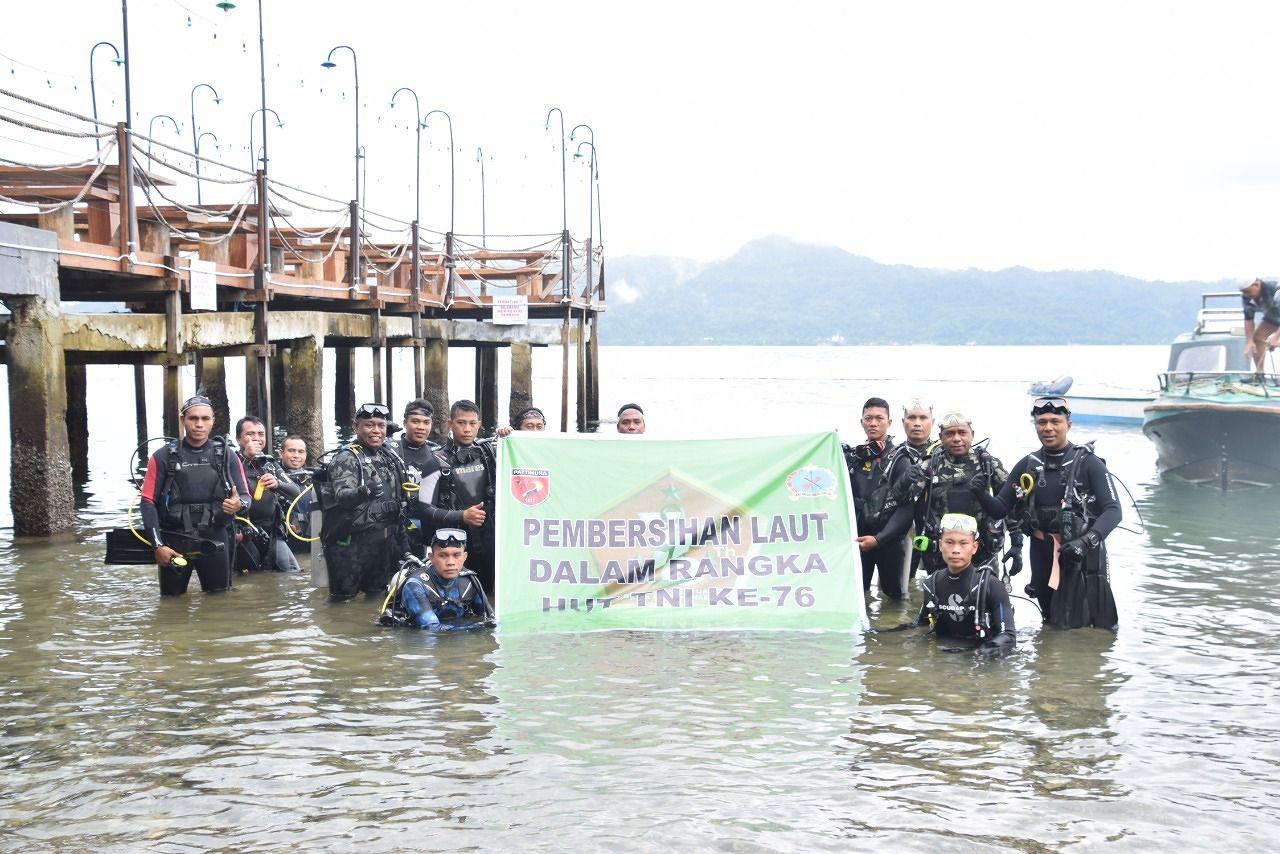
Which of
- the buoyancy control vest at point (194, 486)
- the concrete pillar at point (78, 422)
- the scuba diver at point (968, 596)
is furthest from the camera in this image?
the concrete pillar at point (78, 422)

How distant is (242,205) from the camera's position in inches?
696

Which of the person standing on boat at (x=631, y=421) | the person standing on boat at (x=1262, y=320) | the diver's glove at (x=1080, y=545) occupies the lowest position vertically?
the diver's glove at (x=1080, y=545)

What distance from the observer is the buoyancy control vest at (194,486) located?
10227 millimetres

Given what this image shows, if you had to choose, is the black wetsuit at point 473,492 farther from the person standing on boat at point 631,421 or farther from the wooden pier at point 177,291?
the wooden pier at point 177,291

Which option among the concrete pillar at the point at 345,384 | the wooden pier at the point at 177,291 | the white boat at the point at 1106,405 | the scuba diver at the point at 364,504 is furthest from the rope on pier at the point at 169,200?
the white boat at the point at 1106,405

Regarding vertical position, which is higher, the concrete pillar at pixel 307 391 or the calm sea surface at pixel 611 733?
the concrete pillar at pixel 307 391

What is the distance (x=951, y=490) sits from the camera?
9500 millimetres

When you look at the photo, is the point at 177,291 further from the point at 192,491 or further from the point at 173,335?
the point at 192,491

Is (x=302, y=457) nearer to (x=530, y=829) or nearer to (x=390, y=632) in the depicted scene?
(x=390, y=632)

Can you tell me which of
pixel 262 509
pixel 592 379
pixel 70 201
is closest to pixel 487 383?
pixel 592 379

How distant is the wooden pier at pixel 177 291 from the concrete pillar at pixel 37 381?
0.02m

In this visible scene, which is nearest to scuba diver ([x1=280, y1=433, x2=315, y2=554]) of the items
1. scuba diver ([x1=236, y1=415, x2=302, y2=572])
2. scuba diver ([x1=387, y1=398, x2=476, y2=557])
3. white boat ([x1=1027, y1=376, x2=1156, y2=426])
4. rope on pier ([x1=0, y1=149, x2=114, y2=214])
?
scuba diver ([x1=236, y1=415, x2=302, y2=572])

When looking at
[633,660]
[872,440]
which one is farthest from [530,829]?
[872,440]

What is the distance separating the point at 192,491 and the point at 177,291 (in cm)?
585
